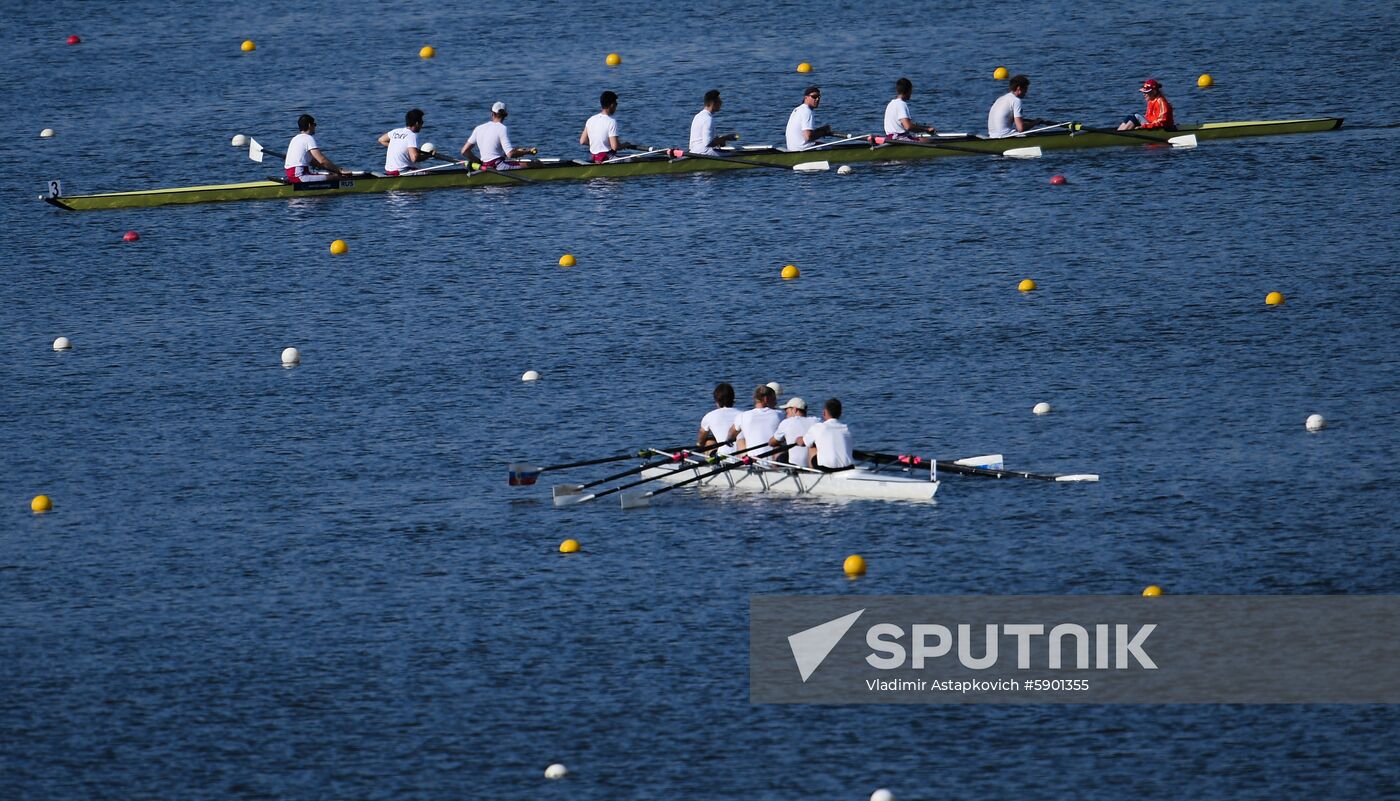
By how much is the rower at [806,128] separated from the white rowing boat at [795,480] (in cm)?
1450

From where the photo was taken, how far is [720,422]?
75.8 ft

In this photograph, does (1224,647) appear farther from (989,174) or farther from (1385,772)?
(989,174)

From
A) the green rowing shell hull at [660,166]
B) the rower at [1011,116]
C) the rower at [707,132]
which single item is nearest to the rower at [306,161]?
the green rowing shell hull at [660,166]

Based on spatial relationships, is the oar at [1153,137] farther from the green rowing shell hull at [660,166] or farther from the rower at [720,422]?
the rower at [720,422]

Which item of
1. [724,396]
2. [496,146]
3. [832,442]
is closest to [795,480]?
[832,442]

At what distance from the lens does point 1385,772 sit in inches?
627

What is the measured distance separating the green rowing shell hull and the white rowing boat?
1455 cm

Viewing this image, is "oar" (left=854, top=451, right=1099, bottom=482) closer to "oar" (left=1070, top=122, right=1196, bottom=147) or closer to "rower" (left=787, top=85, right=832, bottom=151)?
"rower" (left=787, top=85, right=832, bottom=151)

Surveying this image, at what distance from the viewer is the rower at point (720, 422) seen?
23.0 metres

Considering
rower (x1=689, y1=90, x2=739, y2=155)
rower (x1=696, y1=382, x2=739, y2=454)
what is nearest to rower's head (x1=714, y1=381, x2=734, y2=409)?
rower (x1=696, y1=382, x2=739, y2=454)

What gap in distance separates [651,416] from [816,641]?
259 inches

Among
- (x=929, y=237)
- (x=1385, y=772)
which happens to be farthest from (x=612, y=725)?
(x=929, y=237)

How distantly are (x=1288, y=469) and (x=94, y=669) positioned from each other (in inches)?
495

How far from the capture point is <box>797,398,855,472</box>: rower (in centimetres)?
2216
